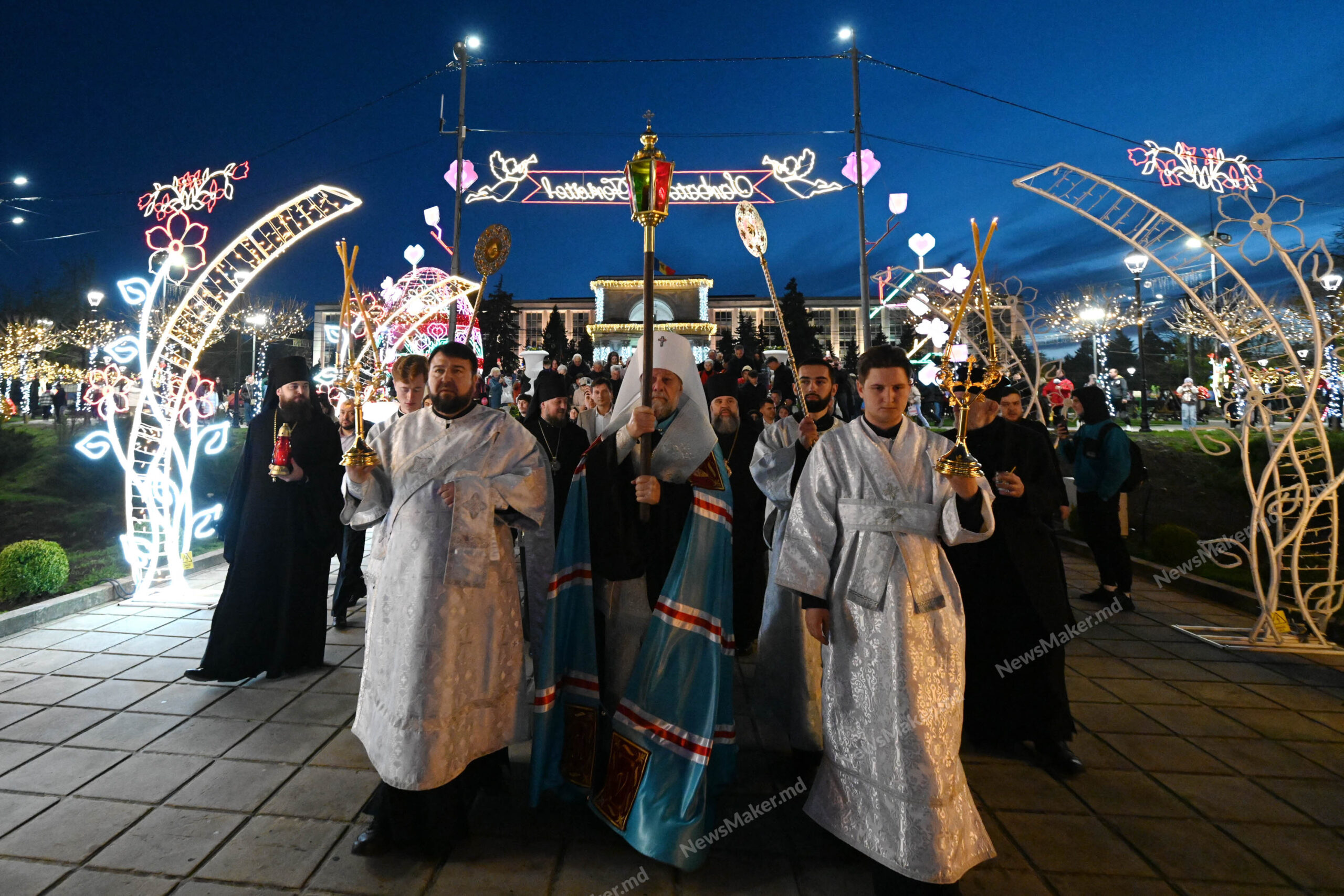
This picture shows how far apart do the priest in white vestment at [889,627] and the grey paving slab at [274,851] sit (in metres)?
2.21

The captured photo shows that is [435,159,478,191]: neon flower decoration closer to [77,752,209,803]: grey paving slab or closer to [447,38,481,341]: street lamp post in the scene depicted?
[447,38,481,341]: street lamp post

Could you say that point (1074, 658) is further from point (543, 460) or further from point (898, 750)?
point (543, 460)

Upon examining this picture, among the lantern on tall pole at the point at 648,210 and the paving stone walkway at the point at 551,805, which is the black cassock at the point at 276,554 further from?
the lantern on tall pole at the point at 648,210

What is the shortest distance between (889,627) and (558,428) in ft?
12.2

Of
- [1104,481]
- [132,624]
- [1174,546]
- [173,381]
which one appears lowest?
[132,624]

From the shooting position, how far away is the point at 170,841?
120 inches

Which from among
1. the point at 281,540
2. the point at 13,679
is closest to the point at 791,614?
the point at 281,540

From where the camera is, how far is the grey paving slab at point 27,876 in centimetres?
272

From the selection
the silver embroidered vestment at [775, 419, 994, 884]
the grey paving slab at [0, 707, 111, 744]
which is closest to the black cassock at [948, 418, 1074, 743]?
the silver embroidered vestment at [775, 419, 994, 884]

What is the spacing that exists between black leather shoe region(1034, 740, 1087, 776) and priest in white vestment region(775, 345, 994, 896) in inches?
53.9

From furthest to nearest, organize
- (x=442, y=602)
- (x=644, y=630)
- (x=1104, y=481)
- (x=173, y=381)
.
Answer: (x=173, y=381) → (x=1104, y=481) → (x=644, y=630) → (x=442, y=602)

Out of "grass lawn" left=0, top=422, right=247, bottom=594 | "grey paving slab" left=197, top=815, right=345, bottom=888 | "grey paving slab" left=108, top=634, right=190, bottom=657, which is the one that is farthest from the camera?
"grass lawn" left=0, top=422, right=247, bottom=594

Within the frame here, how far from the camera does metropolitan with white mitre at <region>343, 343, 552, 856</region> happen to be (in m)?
2.91

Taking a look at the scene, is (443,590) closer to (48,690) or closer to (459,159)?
(48,690)
